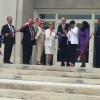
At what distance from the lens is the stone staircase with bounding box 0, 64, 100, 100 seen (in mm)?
6324

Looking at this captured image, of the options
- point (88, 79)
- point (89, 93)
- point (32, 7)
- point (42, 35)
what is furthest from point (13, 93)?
point (32, 7)

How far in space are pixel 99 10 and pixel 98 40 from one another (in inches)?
165

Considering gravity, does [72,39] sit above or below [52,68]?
above

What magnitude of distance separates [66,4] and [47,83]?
24.9 ft

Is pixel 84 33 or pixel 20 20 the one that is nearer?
pixel 84 33

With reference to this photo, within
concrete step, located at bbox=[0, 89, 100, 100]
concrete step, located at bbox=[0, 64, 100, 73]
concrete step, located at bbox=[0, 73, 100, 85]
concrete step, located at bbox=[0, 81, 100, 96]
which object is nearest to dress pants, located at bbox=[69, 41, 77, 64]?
concrete step, located at bbox=[0, 64, 100, 73]

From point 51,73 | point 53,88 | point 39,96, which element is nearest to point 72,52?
point 51,73

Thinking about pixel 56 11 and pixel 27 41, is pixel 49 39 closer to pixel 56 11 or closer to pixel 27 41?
pixel 27 41

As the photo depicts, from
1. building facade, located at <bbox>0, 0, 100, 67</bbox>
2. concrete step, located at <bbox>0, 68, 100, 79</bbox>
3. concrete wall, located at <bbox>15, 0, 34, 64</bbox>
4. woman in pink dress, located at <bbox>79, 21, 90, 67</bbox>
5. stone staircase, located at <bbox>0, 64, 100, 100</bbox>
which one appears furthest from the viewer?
building facade, located at <bbox>0, 0, 100, 67</bbox>

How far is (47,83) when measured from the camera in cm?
728

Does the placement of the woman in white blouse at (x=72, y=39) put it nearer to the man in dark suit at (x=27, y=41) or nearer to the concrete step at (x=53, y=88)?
the man in dark suit at (x=27, y=41)

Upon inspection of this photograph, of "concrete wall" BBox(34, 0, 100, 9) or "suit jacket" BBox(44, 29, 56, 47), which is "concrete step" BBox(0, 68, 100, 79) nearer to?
"suit jacket" BBox(44, 29, 56, 47)

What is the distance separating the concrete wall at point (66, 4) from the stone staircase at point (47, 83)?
574cm

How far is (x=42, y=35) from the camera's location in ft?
33.4
